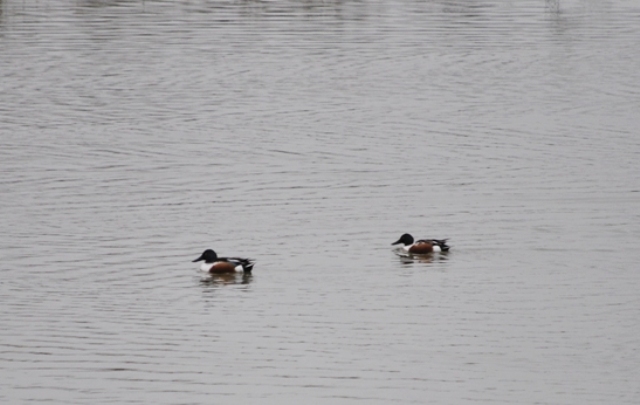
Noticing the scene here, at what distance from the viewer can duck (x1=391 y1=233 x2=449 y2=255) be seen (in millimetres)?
20250

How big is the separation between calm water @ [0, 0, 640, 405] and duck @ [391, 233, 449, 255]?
0.31 metres

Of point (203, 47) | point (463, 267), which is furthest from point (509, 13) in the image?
point (463, 267)

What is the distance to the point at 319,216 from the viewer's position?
23016 mm

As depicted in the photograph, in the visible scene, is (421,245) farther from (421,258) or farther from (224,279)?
(224,279)

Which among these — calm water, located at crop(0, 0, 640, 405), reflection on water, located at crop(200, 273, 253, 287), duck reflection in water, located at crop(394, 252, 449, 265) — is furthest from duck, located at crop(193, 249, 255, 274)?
duck reflection in water, located at crop(394, 252, 449, 265)

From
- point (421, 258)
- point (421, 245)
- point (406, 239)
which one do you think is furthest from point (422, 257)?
point (406, 239)

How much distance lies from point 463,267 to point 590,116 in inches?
551

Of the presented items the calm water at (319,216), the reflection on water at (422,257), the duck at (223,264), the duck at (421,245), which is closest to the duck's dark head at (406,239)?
the duck at (421,245)

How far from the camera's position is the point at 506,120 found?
107ft

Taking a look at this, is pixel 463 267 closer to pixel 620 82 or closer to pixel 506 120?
pixel 506 120

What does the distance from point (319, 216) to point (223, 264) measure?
3.87 m

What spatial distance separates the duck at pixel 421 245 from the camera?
20250 mm

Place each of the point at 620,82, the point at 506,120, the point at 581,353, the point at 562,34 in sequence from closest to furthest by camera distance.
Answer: the point at 581,353 < the point at 506,120 < the point at 620,82 < the point at 562,34

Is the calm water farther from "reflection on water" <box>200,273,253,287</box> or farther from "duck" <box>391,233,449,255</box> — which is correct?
"duck" <box>391,233,449,255</box>
